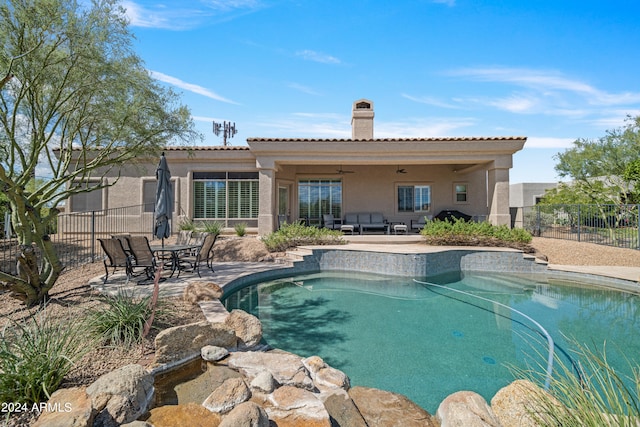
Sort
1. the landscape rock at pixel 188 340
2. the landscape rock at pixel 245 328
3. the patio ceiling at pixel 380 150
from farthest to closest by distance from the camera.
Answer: the patio ceiling at pixel 380 150, the landscape rock at pixel 245 328, the landscape rock at pixel 188 340

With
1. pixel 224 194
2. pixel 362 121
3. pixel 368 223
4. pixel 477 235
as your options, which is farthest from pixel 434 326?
pixel 362 121

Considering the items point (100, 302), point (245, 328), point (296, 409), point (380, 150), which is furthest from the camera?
point (380, 150)

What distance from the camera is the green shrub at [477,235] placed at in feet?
38.4

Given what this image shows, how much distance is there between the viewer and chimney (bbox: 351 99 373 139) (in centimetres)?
1806

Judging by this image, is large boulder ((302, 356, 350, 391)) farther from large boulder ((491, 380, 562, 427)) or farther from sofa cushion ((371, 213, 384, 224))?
sofa cushion ((371, 213, 384, 224))

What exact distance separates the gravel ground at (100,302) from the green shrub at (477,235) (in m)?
0.84

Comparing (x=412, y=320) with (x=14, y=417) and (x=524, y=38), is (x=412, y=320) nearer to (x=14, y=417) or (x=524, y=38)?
(x=14, y=417)

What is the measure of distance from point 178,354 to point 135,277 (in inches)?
186

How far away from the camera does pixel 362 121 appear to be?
715 inches

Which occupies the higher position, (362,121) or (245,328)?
(362,121)

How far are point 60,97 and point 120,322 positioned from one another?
5.72 meters

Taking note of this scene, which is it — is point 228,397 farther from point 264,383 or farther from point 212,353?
point 212,353

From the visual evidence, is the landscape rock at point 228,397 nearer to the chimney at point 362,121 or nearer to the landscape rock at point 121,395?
the landscape rock at point 121,395

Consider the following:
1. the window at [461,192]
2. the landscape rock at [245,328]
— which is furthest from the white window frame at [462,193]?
the landscape rock at [245,328]
